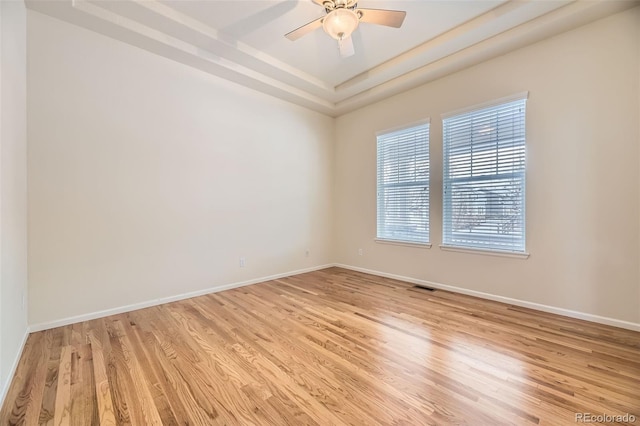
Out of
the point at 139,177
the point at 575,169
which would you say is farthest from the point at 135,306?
the point at 575,169

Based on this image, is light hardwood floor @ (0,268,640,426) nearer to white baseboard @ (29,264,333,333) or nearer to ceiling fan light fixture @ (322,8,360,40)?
white baseboard @ (29,264,333,333)

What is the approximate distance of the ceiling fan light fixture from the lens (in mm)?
2226

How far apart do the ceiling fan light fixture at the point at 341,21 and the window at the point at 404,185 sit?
2009 millimetres

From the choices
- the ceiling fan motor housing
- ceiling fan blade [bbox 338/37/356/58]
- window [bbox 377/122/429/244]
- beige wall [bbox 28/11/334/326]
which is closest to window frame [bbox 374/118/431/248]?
window [bbox 377/122/429/244]

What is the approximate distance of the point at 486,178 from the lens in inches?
128

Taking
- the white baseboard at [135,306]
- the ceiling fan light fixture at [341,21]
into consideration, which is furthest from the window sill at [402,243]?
the ceiling fan light fixture at [341,21]

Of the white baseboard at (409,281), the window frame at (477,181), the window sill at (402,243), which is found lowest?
the white baseboard at (409,281)

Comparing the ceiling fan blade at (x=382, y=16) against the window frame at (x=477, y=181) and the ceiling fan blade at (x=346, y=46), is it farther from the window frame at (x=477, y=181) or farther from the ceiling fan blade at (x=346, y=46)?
the window frame at (x=477, y=181)

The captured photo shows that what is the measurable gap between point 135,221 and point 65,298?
94cm

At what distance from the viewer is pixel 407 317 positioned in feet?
8.96

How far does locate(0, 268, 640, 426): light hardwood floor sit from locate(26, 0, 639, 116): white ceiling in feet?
9.68

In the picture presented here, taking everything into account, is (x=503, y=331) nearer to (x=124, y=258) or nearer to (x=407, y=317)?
(x=407, y=317)

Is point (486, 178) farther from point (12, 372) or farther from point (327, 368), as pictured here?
point (12, 372)

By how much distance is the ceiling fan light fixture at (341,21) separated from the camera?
87.6 inches
